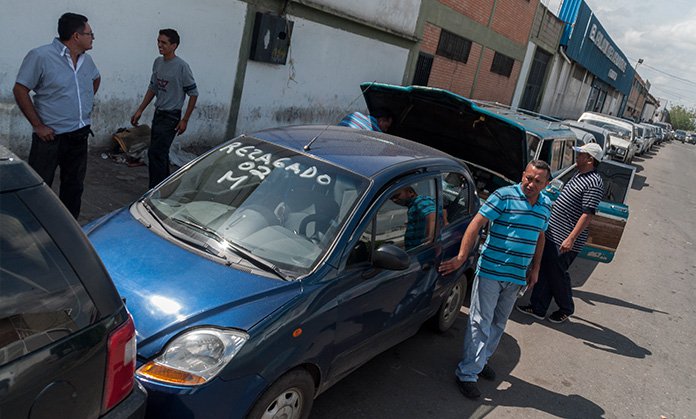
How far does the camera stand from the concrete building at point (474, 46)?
1542 centimetres

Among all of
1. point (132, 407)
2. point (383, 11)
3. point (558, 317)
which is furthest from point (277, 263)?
point (383, 11)

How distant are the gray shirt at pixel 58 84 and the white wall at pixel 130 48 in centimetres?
227

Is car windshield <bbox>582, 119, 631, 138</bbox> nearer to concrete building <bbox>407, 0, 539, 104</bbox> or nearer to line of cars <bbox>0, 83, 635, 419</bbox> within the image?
concrete building <bbox>407, 0, 539, 104</bbox>

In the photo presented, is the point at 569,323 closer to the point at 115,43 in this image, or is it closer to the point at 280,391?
the point at 280,391

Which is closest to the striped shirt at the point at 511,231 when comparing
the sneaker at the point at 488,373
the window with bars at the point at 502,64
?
the sneaker at the point at 488,373

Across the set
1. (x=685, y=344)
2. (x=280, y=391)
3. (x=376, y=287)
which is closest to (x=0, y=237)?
(x=280, y=391)

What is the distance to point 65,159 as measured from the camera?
4879mm

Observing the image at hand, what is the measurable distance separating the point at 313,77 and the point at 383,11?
109 inches

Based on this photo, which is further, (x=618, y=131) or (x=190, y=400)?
(x=618, y=131)

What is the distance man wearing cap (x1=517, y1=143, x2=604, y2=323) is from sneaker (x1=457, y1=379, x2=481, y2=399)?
213 cm

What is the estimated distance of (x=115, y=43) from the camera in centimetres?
739

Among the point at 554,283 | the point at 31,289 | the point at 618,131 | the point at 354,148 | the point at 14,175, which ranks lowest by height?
the point at 554,283

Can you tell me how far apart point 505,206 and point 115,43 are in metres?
5.82

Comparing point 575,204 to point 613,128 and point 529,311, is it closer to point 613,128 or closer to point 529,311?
point 529,311
